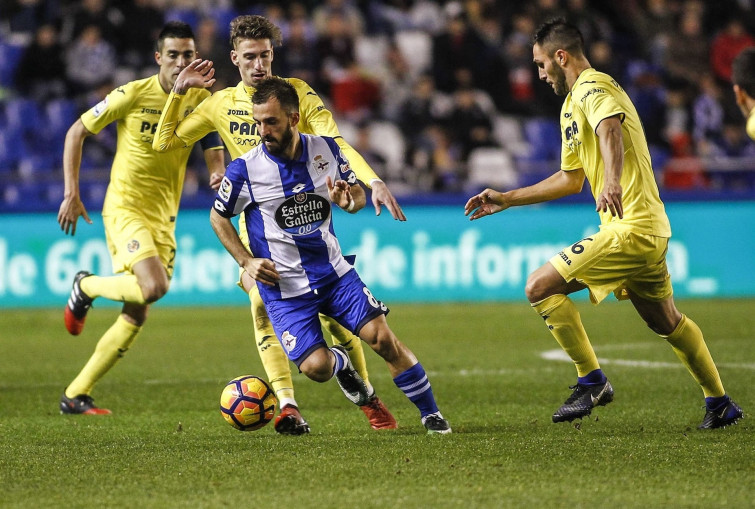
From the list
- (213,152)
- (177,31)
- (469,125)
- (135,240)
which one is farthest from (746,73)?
(469,125)

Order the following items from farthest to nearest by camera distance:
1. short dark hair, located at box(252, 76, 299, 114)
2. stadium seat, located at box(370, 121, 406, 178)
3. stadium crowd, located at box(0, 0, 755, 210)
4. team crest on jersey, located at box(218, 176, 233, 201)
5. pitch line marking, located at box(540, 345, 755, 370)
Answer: stadium seat, located at box(370, 121, 406, 178) → stadium crowd, located at box(0, 0, 755, 210) → pitch line marking, located at box(540, 345, 755, 370) → team crest on jersey, located at box(218, 176, 233, 201) → short dark hair, located at box(252, 76, 299, 114)

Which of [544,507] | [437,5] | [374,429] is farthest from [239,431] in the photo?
[437,5]

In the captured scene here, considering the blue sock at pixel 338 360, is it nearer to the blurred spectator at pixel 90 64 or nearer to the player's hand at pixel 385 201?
the player's hand at pixel 385 201

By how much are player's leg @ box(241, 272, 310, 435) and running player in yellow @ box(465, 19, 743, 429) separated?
134 centimetres

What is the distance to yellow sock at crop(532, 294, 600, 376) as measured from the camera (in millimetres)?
5945

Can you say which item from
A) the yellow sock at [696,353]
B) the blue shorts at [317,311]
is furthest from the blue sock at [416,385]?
the yellow sock at [696,353]

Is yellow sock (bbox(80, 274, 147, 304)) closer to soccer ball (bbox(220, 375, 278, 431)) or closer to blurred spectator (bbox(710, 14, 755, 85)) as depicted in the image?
soccer ball (bbox(220, 375, 278, 431))

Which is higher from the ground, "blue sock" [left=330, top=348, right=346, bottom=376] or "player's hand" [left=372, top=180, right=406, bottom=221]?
"player's hand" [left=372, top=180, right=406, bottom=221]

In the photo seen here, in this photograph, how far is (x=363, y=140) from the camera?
50.9ft

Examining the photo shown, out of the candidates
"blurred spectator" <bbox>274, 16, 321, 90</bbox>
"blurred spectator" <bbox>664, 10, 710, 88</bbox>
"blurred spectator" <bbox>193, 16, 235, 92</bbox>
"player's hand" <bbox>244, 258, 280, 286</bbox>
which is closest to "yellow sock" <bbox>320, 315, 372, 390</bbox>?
"player's hand" <bbox>244, 258, 280, 286</bbox>

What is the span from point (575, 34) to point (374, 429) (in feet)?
7.63

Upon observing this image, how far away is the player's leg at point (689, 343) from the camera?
237 inches

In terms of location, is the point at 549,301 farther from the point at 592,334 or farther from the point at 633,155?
the point at 592,334

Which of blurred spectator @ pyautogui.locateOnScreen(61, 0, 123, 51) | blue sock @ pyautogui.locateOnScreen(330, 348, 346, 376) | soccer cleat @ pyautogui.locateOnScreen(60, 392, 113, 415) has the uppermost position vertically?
blurred spectator @ pyautogui.locateOnScreen(61, 0, 123, 51)
